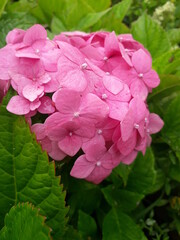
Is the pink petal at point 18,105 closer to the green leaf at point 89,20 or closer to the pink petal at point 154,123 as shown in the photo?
the pink petal at point 154,123

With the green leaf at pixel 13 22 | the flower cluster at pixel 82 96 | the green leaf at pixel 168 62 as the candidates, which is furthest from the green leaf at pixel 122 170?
the green leaf at pixel 13 22

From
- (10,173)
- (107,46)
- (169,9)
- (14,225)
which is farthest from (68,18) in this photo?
(14,225)

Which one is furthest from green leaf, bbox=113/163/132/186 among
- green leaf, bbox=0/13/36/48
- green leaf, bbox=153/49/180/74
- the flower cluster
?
green leaf, bbox=0/13/36/48

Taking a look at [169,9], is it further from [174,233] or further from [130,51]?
[174,233]

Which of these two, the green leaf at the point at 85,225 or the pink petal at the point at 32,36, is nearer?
the pink petal at the point at 32,36

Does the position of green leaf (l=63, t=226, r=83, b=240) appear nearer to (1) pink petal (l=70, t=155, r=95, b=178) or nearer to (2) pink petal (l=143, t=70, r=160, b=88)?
(1) pink petal (l=70, t=155, r=95, b=178)

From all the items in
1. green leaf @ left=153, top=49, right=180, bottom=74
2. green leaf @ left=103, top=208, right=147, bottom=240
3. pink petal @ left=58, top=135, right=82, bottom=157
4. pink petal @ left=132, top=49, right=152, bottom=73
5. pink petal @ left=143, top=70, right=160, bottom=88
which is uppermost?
pink petal @ left=132, top=49, right=152, bottom=73
